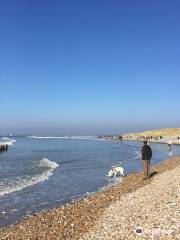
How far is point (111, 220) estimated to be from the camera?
12766 mm

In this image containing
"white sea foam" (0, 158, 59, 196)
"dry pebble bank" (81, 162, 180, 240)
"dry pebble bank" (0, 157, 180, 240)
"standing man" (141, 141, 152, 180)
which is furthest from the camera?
"standing man" (141, 141, 152, 180)

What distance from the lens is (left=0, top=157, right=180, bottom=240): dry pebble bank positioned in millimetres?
11047

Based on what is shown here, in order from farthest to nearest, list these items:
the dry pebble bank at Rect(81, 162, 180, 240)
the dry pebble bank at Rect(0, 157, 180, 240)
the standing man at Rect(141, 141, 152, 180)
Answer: the standing man at Rect(141, 141, 152, 180)
the dry pebble bank at Rect(0, 157, 180, 240)
the dry pebble bank at Rect(81, 162, 180, 240)

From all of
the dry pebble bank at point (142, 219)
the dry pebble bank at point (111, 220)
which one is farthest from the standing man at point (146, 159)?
the dry pebble bank at point (142, 219)

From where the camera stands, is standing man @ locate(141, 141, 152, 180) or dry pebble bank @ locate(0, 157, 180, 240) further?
standing man @ locate(141, 141, 152, 180)

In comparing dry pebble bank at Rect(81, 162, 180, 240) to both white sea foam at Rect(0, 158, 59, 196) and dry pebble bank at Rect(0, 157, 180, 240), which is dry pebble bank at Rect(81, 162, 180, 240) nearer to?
dry pebble bank at Rect(0, 157, 180, 240)

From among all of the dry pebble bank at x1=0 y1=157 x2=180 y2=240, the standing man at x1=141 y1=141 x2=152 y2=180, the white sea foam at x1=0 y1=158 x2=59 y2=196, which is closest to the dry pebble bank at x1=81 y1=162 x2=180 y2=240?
the dry pebble bank at x1=0 y1=157 x2=180 y2=240

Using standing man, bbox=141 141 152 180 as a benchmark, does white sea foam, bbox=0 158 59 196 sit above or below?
below

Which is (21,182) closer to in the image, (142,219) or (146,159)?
(146,159)

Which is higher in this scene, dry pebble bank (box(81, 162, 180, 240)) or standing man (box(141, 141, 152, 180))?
standing man (box(141, 141, 152, 180))

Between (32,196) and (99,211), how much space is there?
663 cm

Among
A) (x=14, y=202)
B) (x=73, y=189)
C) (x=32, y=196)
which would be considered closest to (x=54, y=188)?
(x=73, y=189)

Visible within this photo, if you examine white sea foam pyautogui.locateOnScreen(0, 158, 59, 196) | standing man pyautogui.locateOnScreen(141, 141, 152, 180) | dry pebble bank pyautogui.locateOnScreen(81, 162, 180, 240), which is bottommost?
white sea foam pyautogui.locateOnScreen(0, 158, 59, 196)

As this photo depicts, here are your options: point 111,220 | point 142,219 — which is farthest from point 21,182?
point 142,219
